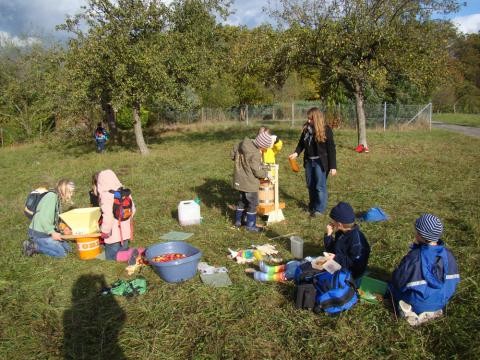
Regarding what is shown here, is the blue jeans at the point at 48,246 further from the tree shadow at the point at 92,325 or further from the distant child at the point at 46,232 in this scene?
the tree shadow at the point at 92,325

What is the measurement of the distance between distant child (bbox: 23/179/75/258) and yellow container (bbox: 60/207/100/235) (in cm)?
10

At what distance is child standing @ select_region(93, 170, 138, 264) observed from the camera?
5172 mm

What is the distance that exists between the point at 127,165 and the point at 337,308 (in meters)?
10.9

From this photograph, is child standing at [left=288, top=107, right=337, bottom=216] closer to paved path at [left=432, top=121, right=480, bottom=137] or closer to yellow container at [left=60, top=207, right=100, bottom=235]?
yellow container at [left=60, top=207, right=100, bottom=235]

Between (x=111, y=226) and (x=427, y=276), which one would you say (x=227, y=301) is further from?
(x=111, y=226)

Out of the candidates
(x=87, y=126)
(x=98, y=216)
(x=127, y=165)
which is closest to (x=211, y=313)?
(x=98, y=216)

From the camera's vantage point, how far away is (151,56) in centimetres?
1329

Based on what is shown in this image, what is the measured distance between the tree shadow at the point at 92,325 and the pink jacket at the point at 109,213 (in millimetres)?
814

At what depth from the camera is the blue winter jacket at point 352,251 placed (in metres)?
3.94

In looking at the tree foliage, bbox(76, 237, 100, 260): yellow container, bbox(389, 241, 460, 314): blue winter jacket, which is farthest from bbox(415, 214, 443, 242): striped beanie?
the tree foliage

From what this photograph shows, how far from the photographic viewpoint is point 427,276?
3314 mm

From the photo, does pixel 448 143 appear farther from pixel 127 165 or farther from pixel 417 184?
pixel 127 165

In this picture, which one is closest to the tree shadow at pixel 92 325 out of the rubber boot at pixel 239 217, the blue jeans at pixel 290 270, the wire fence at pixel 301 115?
the blue jeans at pixel 290 270

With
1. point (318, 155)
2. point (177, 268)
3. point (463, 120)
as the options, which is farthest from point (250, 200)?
point (463, 120)
